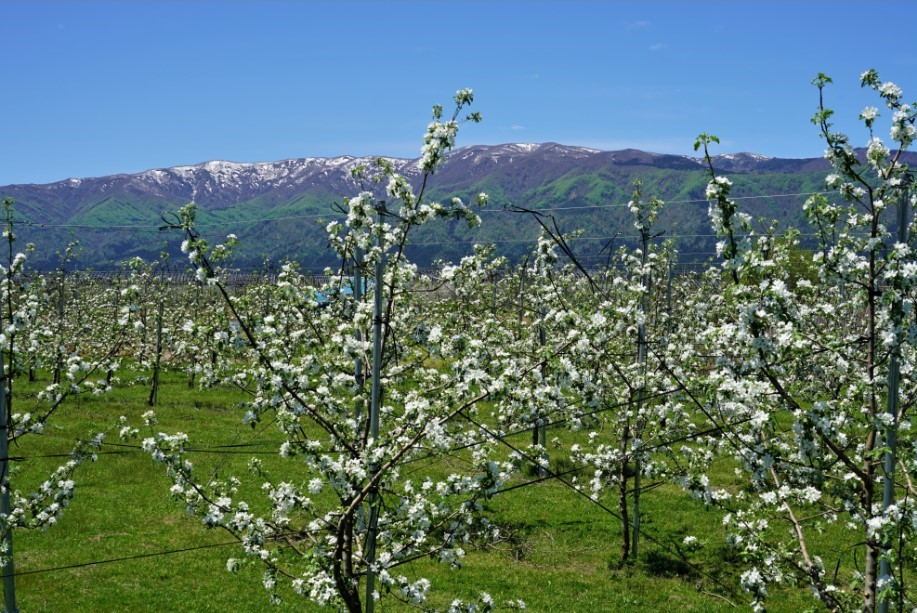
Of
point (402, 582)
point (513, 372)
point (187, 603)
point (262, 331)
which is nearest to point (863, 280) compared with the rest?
point (513, 372)

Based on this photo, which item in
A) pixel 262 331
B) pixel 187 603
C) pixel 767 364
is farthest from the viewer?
pixel 187 603

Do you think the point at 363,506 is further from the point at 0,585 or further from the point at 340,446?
the point at 0,585

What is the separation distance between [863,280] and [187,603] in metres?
12.7

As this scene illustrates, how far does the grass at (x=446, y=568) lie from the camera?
13.4 m

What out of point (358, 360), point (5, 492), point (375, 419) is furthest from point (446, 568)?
point (5, 492)

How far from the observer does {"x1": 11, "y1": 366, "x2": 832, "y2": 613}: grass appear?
1343cm

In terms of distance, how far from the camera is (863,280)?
7.40 meters

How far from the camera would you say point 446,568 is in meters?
15.2

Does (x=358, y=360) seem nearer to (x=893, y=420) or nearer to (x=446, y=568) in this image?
(x=893, y=420)

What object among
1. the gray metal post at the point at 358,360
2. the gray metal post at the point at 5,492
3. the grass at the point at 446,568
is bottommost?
the grass at the point at 446,568

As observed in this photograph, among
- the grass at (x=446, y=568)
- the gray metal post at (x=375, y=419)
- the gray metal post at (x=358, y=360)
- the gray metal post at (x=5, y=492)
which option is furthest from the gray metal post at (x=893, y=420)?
the gray metal post at (x=5, y=492)

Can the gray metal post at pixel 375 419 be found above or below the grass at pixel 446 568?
above

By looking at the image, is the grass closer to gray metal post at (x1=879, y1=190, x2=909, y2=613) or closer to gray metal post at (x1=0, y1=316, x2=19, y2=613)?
gray metal post at (x1=879, y1=190, x2=909, y2=613)

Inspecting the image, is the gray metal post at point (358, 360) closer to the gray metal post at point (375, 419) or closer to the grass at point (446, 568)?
the gray metal post at point (375, 419)
